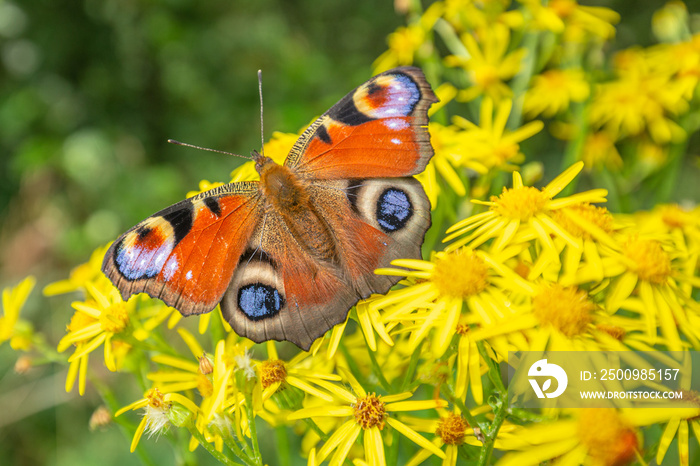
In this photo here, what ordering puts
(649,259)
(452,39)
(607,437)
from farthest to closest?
(452,39)
(649,259)
(607,437)

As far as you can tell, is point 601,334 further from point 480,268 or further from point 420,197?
point 420,197

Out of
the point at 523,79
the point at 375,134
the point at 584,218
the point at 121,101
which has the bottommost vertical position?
the point at 584,218

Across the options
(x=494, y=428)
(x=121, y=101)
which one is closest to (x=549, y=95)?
(x=494, y=428)

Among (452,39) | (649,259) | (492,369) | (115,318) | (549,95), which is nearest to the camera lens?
(492,369)

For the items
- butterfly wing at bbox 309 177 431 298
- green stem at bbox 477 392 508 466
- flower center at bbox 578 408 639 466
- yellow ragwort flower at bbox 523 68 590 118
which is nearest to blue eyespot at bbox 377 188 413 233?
butterfly wing at bbox 309 177 431 298

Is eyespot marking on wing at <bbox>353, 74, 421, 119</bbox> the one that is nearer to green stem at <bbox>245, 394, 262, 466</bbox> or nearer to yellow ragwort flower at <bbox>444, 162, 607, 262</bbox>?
yellow ragwort flower at <bbox>444, 162, 607, 262</bbox>

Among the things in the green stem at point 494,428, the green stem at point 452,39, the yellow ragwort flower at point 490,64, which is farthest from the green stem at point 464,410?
the green stem at point 452,39

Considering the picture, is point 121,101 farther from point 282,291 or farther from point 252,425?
point 252,425
